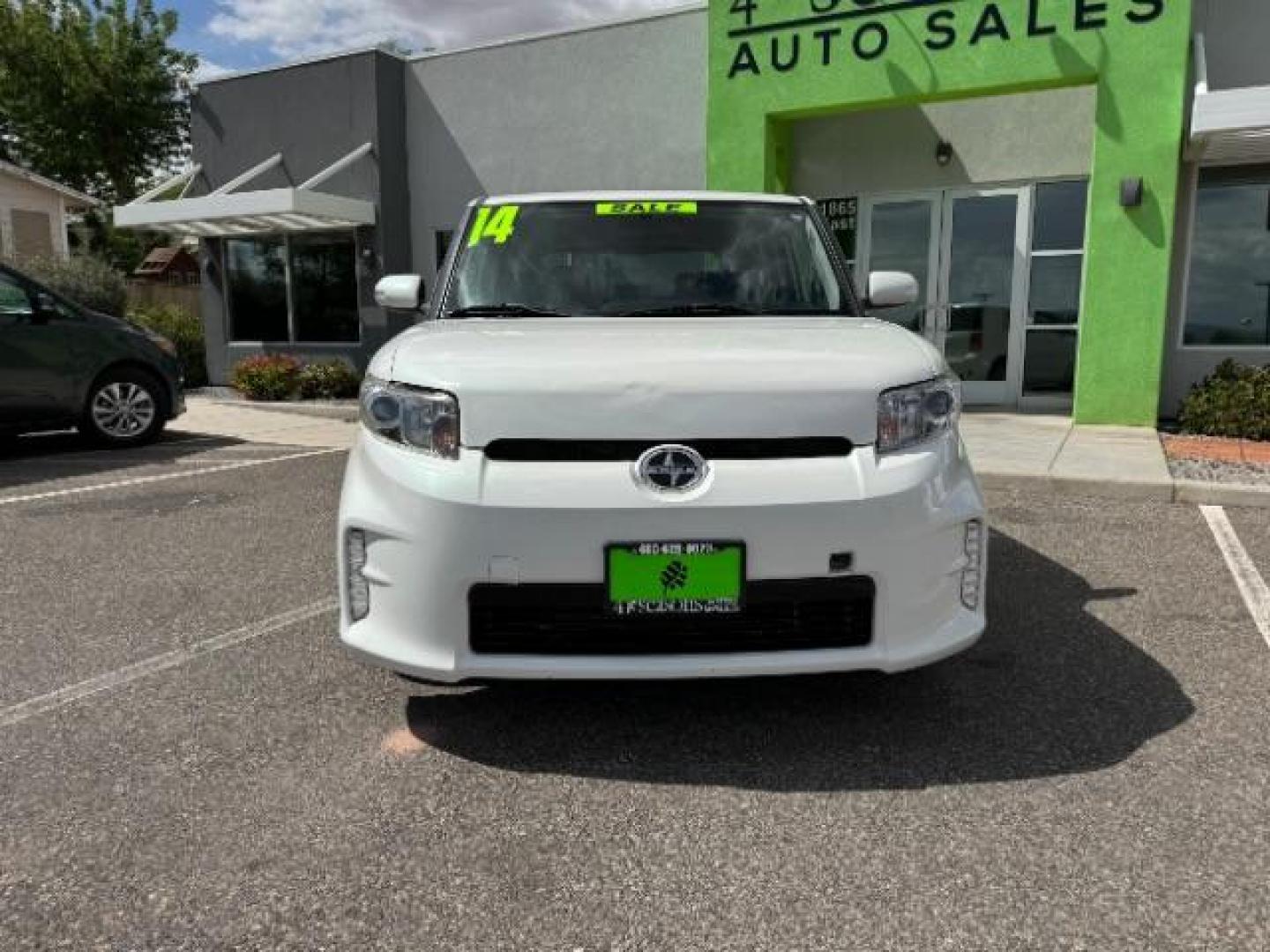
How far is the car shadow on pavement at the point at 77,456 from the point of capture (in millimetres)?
7543

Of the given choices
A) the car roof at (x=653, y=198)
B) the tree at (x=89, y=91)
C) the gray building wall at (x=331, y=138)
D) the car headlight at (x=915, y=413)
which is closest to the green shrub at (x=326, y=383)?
the gray building wall at (x=331, y=138)

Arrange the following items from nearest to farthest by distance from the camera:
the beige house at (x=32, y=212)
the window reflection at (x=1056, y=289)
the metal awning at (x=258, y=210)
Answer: the window reflection at (x=1056, y=289), the metal awning at (x=258, y=210), the beige house at (x=32, y=212)

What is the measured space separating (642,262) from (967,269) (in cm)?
836

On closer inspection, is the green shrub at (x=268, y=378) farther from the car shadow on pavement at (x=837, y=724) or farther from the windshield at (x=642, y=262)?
the car shadow on pavement at (x=837, y=724)

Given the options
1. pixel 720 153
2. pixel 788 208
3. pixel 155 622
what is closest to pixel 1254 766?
pixel 788 208

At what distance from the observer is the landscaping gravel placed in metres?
6.66

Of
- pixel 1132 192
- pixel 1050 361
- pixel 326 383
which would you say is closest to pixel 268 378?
pixel 326 383

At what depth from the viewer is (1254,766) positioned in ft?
8.84

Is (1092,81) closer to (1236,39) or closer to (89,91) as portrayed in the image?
(1236,39)

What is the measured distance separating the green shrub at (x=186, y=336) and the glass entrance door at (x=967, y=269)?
11.2 meters

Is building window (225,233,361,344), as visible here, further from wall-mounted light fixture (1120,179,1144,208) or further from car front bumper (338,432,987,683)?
car front bumper (338,432,987,683)

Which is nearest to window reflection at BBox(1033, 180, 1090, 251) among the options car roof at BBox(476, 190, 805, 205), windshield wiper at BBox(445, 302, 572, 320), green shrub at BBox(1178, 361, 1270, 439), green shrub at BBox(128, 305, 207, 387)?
green shrub at BBox(1178, 361, 1270, 439)

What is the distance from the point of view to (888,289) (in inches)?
151

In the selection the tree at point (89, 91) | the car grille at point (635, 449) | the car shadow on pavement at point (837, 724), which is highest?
the tree at point (89, 91)
